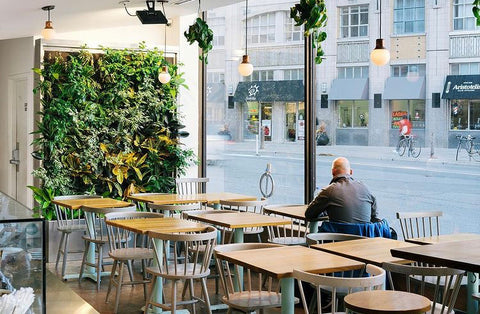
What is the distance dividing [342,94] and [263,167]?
5.52ft

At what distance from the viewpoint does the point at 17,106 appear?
36.4 feet

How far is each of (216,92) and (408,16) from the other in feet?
12.0

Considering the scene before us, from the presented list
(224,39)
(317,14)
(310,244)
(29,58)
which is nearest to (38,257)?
(310,244)

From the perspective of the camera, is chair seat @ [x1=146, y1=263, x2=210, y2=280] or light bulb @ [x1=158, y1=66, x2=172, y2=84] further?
light bulb @ [x1=158, y1=66, x2=172, y2=84]

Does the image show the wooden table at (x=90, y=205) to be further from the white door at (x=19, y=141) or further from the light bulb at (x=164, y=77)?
the white door at (x=19, y=141)

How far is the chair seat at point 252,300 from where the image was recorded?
4664mm

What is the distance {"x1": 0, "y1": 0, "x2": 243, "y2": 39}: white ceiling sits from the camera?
7863 millimetres

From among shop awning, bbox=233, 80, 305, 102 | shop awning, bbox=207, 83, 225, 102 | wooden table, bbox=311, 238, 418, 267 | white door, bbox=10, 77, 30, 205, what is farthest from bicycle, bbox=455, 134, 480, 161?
white door, bbox=10, 77, 30, 205

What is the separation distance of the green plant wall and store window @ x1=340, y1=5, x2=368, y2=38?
304 centimetres

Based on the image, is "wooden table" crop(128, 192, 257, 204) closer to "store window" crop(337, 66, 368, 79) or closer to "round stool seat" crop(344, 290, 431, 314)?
"store window" crop(337, 66, 368, 79)

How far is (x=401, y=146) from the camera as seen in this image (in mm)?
7133

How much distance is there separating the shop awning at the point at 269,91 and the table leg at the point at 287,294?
4.14m

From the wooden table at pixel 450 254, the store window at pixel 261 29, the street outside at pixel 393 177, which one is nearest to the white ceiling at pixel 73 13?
the store window at pixel 261 29

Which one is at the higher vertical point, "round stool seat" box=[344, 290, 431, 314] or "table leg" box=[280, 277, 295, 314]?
"round stool seat" box=[344, 290, 431, 314]
